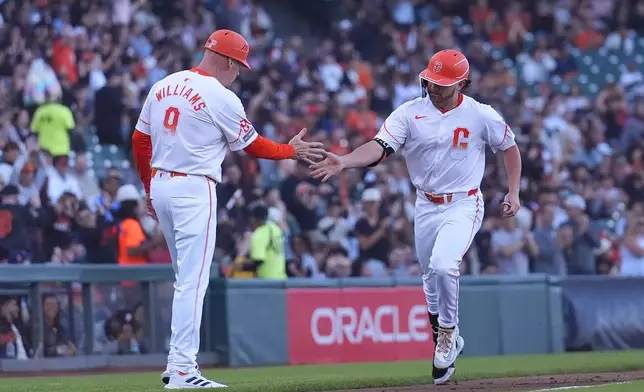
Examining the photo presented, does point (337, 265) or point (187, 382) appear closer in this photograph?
point (187, 382)

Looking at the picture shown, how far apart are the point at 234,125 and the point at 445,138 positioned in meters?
1.84

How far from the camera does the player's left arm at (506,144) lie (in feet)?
32.2

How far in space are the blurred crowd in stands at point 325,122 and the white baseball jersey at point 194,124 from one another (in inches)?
217

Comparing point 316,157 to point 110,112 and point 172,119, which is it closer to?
point 172,119

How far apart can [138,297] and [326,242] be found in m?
3.93

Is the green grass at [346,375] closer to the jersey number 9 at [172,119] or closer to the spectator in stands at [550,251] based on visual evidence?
the jersey number 9 at [172,119]

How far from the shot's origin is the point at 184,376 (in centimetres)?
859

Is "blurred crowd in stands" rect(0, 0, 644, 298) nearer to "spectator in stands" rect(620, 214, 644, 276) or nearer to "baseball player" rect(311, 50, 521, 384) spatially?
"spectator in stands" rect(620, 214, 644, 276)

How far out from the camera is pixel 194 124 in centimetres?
870

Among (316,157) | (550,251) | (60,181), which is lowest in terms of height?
(550,251)

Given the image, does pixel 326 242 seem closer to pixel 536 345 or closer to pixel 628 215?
pixel 536 345

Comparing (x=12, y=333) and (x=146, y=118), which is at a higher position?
(x=146, y=118)

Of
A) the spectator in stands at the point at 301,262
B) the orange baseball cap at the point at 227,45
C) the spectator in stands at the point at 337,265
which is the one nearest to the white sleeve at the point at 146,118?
the orange baseball cap at the point at 227,45

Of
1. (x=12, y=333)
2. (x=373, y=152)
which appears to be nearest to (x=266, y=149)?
(x=373, y=152)
